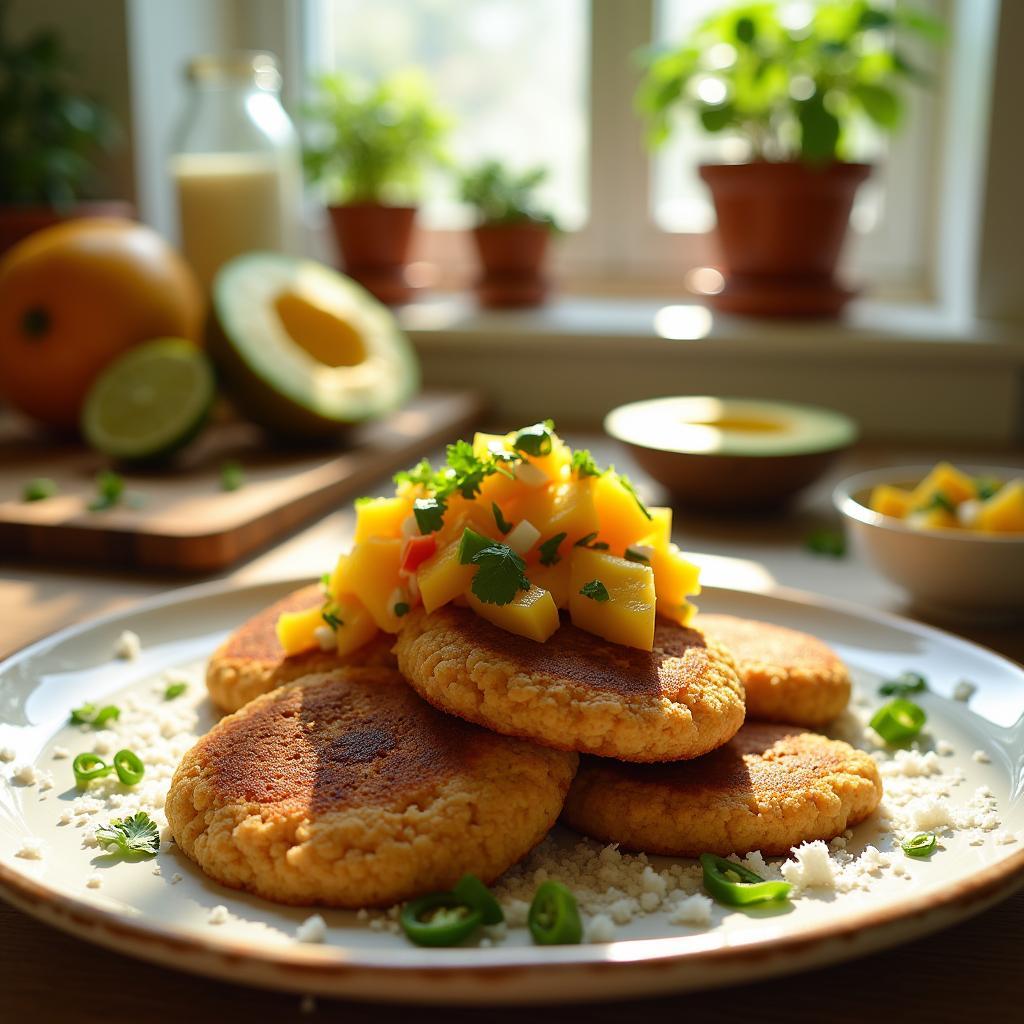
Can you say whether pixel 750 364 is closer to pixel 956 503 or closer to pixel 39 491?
pixel 956 503

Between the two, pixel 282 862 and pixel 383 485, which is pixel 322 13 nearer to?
pixel 383 485

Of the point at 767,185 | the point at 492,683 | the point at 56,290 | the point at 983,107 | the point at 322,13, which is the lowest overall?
the point at 492,683

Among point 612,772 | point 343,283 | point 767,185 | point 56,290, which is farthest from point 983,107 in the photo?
point 612,772

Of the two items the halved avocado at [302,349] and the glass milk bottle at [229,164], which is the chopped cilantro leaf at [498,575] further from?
the glass milk bottle at [229,164]

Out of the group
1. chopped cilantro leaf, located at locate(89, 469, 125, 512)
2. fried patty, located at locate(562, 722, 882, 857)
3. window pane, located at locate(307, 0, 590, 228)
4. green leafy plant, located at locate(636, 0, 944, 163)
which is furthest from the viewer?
window pane, located at locate(307, 0, 590, 228)

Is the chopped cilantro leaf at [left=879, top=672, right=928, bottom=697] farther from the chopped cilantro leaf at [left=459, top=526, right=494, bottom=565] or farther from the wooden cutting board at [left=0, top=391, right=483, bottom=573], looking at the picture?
the wooden cutting board at [left=0, top=391, right=483, bottom=573]

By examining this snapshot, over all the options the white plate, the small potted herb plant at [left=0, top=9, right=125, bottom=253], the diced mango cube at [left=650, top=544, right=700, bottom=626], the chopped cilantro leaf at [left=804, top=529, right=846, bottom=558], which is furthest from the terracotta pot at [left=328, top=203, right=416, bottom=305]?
the diced mango cube at [left=650, top=544, right=700, bottom=626]
